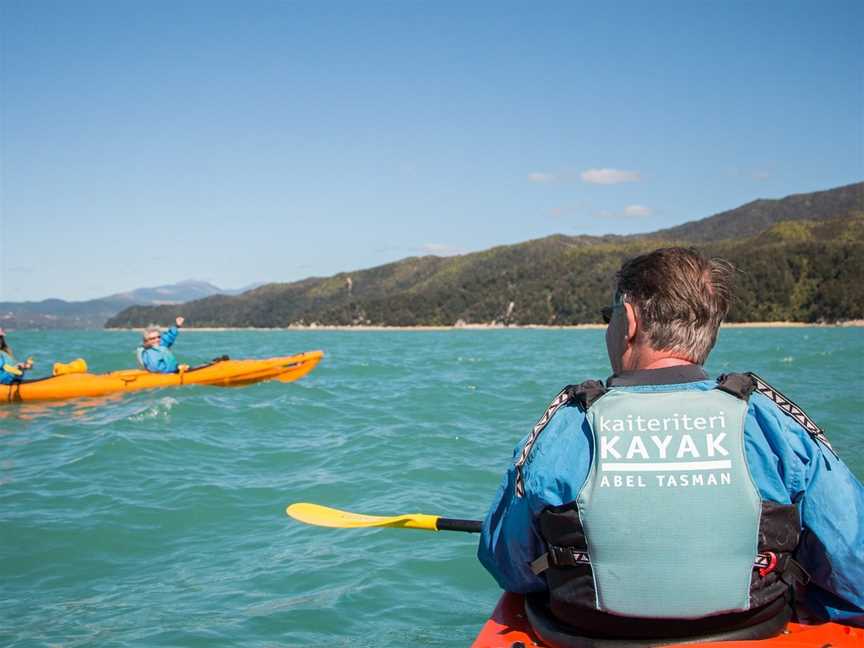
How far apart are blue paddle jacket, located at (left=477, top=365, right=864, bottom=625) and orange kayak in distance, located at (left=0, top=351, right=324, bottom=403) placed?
1545cm

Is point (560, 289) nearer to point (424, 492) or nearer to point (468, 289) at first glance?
point (468, 289)

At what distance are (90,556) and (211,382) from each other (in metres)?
11.4

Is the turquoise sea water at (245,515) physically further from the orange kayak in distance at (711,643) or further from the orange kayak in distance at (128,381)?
the orange kayak in distance at (711,643)

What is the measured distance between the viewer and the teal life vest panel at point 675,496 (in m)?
2.14

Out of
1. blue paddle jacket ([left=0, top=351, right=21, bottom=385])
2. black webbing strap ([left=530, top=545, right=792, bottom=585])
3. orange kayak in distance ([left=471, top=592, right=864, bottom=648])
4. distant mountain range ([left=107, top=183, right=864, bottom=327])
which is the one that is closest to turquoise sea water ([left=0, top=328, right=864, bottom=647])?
blue paddle jacket ([left=0, top=351, right=21, bottom=385])

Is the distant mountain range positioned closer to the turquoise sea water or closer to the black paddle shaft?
the turquoise sea water

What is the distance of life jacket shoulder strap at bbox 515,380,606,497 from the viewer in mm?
2238

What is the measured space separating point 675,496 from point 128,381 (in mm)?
15861

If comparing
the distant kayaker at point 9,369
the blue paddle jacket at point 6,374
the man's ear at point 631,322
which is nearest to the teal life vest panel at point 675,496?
the man's ear at point 631,322

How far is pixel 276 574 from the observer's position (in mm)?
5387

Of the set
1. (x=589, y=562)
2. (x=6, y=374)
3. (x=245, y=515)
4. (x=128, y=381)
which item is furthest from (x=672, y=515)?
(x=6, y=374)

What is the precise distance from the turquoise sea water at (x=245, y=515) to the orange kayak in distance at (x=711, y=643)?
5.07 feet

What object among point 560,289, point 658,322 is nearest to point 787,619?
point 658,322

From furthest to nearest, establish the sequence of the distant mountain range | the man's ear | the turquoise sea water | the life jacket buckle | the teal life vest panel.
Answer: the distant mountain range
the turquoise sea water
the man's ear
the life jacket buckle
the teal life vest panel
